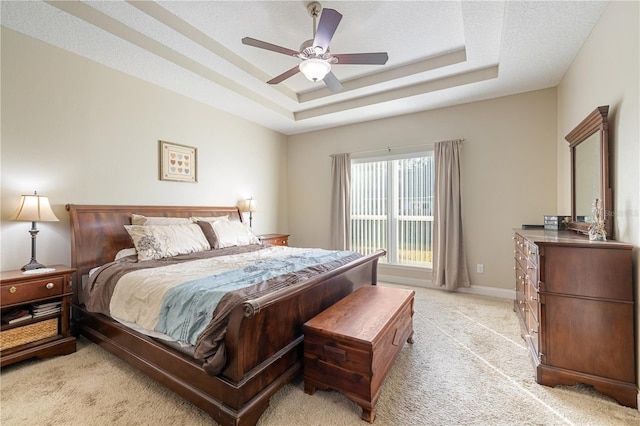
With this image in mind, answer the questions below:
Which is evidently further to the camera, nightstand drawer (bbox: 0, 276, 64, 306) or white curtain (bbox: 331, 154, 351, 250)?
white curtain (bbox: 331, 154, 351, 250)

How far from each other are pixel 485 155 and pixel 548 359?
2.80 meters

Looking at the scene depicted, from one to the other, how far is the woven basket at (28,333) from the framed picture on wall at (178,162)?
1869 millimetres

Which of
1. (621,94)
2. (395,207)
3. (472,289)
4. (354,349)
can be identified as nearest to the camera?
(354,349)

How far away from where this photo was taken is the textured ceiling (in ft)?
7.57

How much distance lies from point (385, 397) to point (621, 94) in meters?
2.63

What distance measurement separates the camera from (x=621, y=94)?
1968 millimetres

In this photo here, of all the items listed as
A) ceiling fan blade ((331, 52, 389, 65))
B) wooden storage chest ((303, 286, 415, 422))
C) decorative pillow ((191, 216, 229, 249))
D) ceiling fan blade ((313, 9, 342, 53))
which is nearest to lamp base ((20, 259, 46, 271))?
decorative pillow ((191, 216, 229, 249))

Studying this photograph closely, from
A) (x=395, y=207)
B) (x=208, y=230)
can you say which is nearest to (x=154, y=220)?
(x=208, y=230)

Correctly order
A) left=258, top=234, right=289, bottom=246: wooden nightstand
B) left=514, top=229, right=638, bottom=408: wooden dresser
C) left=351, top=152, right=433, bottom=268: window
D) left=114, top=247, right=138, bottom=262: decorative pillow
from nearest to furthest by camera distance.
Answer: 1. left=514, top=229, right=638, bottom=408: wooden dresser
2. left=114, top=247, right=138, bottom=262: decorative pillow
3. left=351, top=152, right=433, bottom=268: window
4. left=258, top=234, right=289, bottom=246: wooden nightstand

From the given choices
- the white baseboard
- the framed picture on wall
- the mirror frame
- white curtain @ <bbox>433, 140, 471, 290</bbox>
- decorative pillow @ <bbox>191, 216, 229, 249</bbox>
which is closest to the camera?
the mirror frame

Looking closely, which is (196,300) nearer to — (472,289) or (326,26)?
(326,26)

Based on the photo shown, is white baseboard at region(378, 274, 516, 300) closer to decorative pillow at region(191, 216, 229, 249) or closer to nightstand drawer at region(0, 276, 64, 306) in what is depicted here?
decorative pillow at region(191, 216, 229, 249)

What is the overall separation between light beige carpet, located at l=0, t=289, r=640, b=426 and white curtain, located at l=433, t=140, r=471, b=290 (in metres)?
1.62

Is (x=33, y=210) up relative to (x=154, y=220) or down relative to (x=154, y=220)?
up
